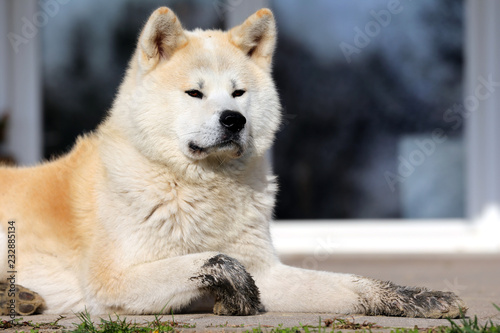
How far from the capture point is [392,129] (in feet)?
21.7

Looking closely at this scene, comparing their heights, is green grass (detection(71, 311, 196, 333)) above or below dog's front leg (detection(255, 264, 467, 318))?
below

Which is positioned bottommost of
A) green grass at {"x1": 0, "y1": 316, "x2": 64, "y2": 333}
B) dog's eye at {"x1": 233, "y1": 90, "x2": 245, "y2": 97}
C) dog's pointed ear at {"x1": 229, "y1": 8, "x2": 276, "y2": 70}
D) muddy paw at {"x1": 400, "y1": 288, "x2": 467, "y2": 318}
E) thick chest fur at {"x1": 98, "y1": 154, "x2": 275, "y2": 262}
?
green grass at {"x1": 0, "y1": 316, "x2": 64, "y2": 333}

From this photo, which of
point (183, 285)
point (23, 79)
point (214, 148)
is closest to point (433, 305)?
point (183, 285)

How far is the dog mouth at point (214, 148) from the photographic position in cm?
312

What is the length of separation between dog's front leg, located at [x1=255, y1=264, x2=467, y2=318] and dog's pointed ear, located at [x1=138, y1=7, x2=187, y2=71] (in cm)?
119

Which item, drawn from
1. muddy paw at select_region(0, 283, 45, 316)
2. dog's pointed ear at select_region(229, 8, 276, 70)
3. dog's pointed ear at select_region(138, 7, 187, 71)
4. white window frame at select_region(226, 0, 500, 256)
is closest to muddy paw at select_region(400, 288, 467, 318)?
dog's pointed ear at select_region(229, 8, 276, 70)

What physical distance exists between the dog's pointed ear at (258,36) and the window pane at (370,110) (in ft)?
9.76

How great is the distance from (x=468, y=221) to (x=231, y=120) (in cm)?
418

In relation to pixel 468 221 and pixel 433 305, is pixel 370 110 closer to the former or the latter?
pixel 468 221

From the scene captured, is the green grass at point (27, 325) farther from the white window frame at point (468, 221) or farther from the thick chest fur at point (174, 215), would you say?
the white window frame at point (468, 221)

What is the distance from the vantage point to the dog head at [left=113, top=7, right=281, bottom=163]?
313cm

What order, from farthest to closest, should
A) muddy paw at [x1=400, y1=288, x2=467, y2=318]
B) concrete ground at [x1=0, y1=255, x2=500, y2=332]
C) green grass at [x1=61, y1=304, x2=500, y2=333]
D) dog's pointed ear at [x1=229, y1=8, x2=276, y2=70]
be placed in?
dog's pointed ear at [x1=229, y1=8, x2=276, y2=70], muddy paw at [x1=400, y1=288, x2=467, y2=318], concrete ground at [x1=0, y1=255, x2=500, y2=332], green grass at [x1=61, y1=304, x2=500, y2=333]

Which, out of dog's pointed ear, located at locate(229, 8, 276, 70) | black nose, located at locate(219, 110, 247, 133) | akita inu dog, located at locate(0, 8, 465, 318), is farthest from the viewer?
dog's pointed ear, located at locate(229, 8, 276, 70)

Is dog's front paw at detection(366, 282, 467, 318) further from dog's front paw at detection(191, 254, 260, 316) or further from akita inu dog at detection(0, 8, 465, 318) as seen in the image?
dog's front paw at detection(191, 254, 260, 316)
